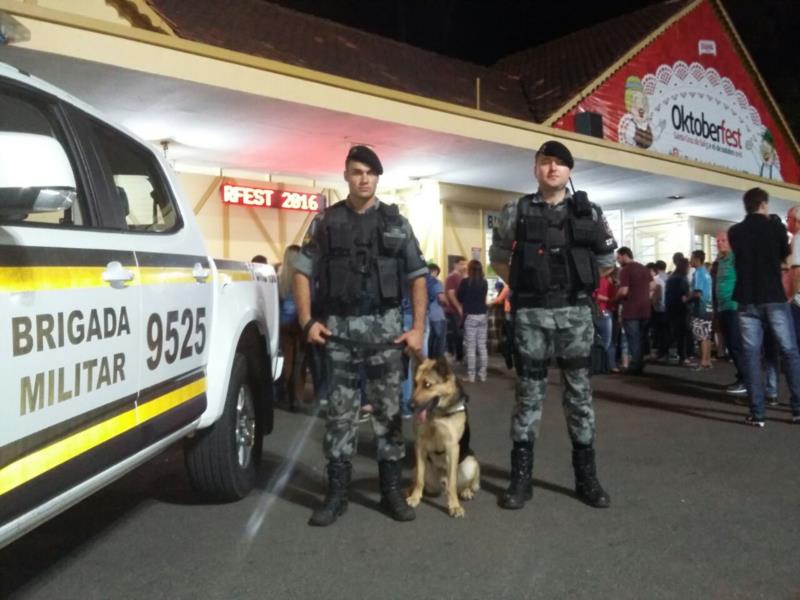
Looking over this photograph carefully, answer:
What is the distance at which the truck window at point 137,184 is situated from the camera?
10.2ft

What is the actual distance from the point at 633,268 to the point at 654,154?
10.4 ft

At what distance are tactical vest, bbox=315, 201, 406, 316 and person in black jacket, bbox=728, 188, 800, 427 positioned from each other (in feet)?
12.5

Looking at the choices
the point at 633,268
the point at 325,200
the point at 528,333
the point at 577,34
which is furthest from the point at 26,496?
the point at 577,34

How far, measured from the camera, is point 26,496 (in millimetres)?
2049

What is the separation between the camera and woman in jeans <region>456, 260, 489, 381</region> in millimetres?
9023

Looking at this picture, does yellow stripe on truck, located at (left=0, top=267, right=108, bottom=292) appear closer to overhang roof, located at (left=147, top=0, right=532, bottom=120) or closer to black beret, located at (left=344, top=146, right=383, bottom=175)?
black beret, located at (left=344, top=146, right=383, bottom=175)

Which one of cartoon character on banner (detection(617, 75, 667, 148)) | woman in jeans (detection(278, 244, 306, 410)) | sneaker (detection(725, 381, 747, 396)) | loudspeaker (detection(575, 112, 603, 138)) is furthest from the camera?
cartoon character on banner (detection(617, 75, 667, 148))

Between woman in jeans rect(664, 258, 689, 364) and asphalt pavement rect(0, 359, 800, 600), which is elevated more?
woman in jeans rect(664, 258, 689, 364)

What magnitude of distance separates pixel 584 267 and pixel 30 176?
2.89 m

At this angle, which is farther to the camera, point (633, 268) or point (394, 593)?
point (633, 268)

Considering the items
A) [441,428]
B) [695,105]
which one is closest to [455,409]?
[441,428]

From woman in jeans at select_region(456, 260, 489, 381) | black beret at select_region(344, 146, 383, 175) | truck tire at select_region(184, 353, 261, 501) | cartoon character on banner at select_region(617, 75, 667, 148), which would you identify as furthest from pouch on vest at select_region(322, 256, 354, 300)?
cartoon character on banner at select_region(617, 75, 667, 148)

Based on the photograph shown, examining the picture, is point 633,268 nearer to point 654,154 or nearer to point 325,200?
point 654,154

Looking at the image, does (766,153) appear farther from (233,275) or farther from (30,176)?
(30,176)
